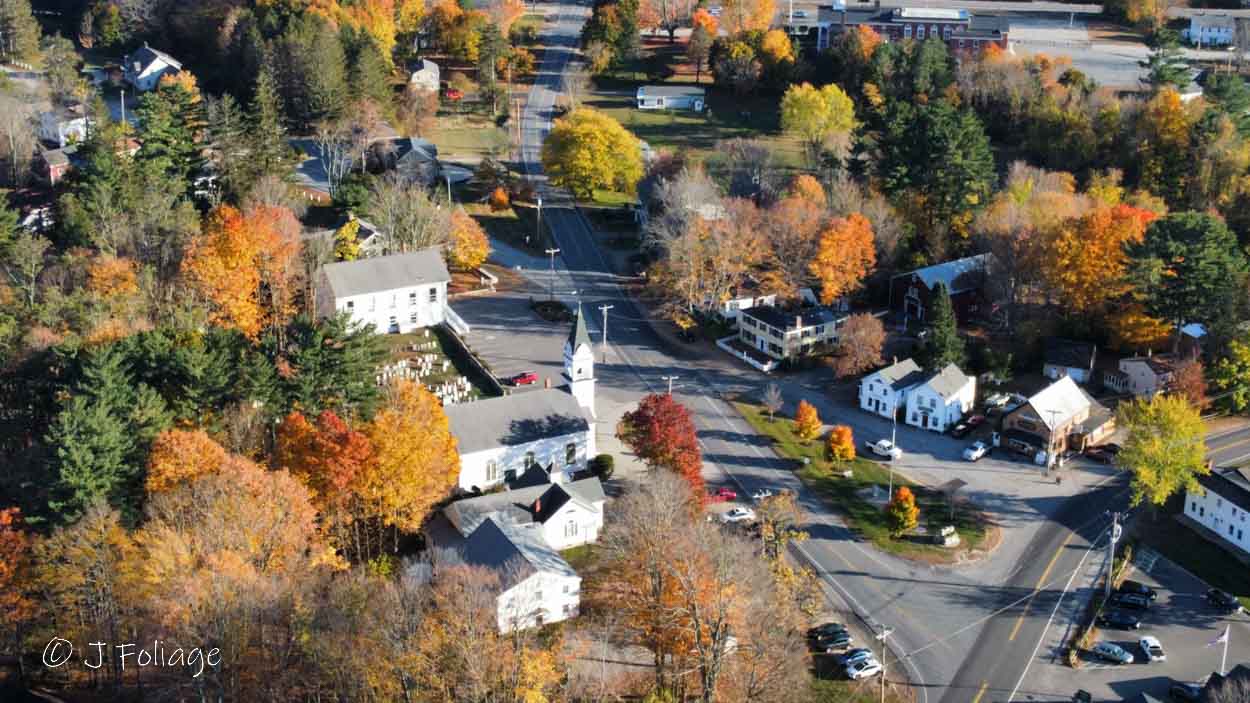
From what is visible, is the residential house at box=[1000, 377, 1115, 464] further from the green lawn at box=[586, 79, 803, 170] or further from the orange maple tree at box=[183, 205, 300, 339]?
the green lawn at box=[586, 79, 803, 170]

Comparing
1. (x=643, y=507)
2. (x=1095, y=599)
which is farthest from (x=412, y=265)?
A: (x=1095, y=599)

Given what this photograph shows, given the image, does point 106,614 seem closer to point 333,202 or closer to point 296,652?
point 296,652

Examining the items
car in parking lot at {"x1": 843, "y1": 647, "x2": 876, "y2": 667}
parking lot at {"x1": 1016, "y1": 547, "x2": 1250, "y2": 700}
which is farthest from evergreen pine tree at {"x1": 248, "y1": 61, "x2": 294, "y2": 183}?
parking lot at {"x1": 1016, "y1": 547, "x2": 1250, "y2": 700}

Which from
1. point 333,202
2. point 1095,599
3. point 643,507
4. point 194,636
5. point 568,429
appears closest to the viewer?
point 194,636

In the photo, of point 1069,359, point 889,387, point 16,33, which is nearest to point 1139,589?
point 889,387

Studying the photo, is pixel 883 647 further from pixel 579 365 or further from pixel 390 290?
pixel 390 290
